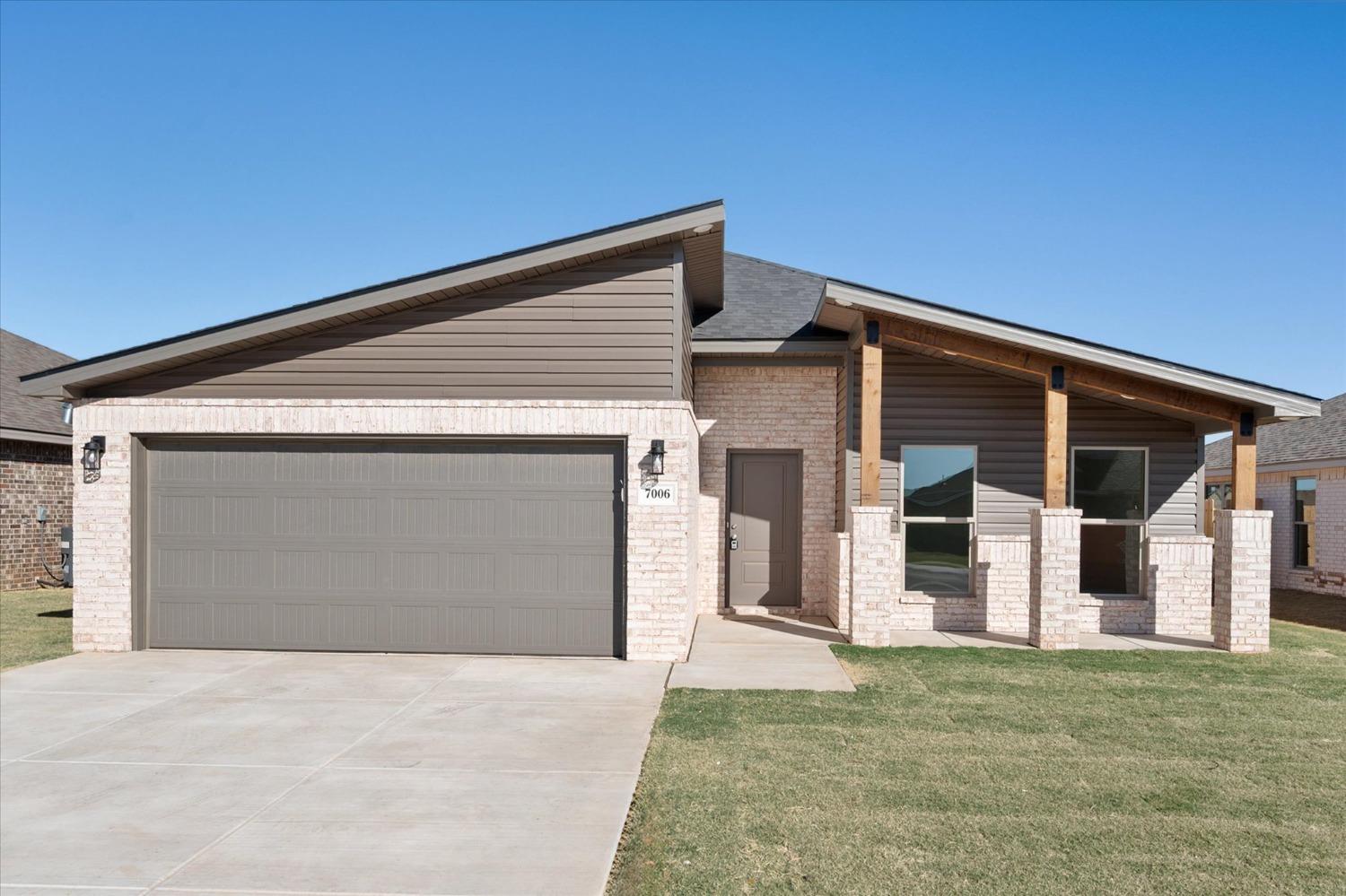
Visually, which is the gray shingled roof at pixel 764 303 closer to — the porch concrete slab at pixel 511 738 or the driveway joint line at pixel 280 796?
the porch concrete slab at pixel 511 738

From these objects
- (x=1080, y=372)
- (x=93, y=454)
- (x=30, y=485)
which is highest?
(x=1080, y=372)

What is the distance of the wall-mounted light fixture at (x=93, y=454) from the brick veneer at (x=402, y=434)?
7 cm

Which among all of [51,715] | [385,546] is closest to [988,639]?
[385,546]

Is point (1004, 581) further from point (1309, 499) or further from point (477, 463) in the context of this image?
point (1309, 499)

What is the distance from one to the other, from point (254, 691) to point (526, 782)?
3798 mm

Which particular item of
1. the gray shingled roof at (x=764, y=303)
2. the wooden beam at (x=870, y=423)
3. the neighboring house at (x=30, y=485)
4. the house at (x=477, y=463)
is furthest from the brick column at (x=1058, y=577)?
the neighboring house at (x=30, y=485)

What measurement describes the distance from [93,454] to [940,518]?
10.7 m

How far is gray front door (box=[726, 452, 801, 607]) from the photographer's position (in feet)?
42.3

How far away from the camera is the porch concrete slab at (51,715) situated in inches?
251

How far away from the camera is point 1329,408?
2153 cm

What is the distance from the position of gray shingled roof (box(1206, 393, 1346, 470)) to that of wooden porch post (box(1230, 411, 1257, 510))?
28.2 feet

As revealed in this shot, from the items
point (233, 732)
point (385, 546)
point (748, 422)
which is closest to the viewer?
point (233, 732)

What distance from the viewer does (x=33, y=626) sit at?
11812 mm

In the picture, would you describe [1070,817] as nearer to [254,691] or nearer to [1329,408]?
[254,691]
